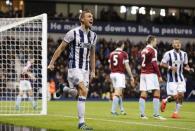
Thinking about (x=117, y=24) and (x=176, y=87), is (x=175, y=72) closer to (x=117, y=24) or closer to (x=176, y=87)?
(x=176, y=87)

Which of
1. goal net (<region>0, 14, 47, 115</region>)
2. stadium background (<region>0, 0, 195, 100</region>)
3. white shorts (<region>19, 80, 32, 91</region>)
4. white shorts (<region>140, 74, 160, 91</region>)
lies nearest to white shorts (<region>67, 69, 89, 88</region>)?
white shorts (<region>140, 74, 160, 91</region>)

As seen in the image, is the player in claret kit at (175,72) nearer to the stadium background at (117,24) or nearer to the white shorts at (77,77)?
the white shorts at (77,77)

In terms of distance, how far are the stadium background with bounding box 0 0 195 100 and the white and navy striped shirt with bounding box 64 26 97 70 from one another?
2340 centimetres

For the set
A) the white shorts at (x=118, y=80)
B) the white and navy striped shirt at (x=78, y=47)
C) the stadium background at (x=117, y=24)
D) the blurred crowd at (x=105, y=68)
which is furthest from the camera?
the stadium background at (x=117, y=24)

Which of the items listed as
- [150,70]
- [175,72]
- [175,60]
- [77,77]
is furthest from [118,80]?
[77,77]

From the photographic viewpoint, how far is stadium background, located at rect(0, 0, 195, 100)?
128ft

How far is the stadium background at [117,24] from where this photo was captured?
1538 inches

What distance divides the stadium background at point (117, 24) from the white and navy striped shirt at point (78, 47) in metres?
23.4

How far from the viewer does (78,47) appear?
13.0m

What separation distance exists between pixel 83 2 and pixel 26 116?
2736 centimetres

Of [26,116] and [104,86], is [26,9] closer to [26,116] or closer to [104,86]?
[104,86]

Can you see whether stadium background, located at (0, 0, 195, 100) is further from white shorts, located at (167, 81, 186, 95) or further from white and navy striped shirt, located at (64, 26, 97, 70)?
white and navy striped shirt, located at (64, 26, 97, 70)

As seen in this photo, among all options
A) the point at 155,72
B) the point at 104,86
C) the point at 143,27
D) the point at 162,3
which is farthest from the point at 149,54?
the point at 162,3

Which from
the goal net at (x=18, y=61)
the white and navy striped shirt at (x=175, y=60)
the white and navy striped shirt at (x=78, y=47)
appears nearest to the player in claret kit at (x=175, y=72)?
the white and navy striped shirt at (x=175, y=60)
